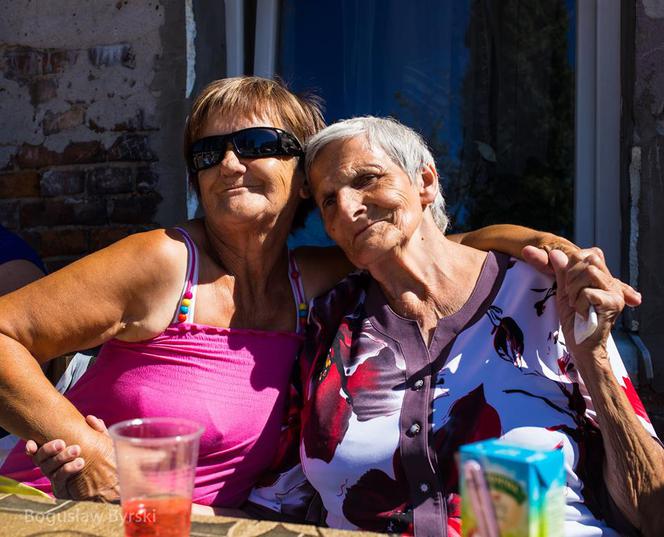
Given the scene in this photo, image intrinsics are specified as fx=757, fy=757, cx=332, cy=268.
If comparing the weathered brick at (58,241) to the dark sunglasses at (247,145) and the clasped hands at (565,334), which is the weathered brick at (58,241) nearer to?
the dark sunglasses at (247,145)

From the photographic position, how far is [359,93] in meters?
3.11

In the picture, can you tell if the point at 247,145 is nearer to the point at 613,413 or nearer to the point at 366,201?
the point at 366,201

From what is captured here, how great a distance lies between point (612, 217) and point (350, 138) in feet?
3.79

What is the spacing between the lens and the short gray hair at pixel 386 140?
6.55ft

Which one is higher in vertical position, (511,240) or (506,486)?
(511,240)

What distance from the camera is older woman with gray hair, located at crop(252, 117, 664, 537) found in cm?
164

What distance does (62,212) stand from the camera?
3.07 metres

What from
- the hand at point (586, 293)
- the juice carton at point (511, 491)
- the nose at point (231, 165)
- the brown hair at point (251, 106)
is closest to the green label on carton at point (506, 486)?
the juice carton at point (511, 491)

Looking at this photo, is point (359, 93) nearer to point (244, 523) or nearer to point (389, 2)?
point (389, 2)

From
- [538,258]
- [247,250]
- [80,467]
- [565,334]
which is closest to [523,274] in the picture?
[538,258]

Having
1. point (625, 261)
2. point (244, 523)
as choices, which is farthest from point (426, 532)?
point (625, 261)

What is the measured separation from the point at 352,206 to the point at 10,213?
71.8 inches

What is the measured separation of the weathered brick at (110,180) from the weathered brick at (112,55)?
16.1 inches

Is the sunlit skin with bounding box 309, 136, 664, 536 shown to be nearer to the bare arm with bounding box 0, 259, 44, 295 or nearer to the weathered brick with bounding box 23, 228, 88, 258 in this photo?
the bare arm with bounding box 0, 259, 44, 295
